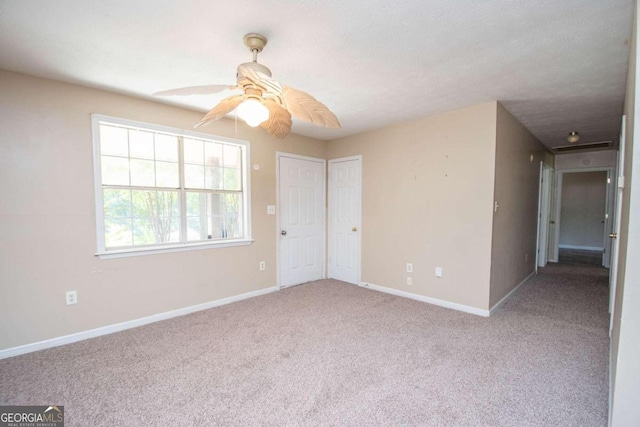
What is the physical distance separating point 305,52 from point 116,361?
2.79m

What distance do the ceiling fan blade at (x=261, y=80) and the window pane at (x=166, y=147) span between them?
1931 millimetres

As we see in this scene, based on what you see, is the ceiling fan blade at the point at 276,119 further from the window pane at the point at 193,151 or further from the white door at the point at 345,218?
the white door at the point at 345,218

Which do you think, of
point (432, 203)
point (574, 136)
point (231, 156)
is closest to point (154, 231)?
point (231, 156)

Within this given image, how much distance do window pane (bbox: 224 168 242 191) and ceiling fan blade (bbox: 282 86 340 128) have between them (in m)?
2.01

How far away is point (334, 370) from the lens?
2146mm

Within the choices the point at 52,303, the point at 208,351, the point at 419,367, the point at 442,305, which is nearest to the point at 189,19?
the point at 208,351

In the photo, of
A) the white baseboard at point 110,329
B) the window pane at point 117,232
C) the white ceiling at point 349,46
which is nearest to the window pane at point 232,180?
the white ceiling at point 349,46

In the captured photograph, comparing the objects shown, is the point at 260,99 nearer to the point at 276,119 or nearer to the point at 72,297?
the point at 276,119

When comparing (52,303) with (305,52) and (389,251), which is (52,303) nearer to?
(305,52)

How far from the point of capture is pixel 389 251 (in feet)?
13.1

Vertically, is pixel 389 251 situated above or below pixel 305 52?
below

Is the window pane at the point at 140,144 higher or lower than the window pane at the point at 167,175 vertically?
higher

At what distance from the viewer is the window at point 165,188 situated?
9.21 ft

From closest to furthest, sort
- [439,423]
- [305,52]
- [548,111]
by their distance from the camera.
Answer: [439,423] < [305,52] < [548,111]
